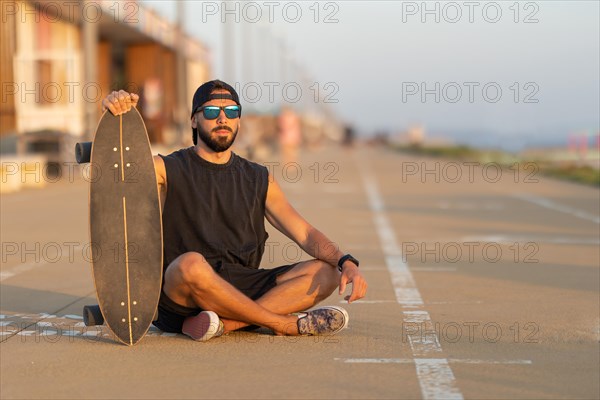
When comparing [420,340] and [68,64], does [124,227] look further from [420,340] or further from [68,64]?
[68,64]

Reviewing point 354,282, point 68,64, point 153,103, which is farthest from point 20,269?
point 153,103

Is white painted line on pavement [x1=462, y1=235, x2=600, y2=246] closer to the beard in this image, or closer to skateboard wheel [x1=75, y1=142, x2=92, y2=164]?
the beard

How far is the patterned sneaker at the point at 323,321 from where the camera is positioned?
745cm

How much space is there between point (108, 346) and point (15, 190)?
70.4ft

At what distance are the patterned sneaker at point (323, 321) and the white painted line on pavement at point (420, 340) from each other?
0.44 m

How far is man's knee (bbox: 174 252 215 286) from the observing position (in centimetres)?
718

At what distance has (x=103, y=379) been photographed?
20.5 feet

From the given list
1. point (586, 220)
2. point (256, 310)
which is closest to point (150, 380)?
point (256, 310)

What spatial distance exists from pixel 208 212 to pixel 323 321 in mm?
970

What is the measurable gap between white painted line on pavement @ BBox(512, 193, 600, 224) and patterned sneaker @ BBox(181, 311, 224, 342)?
11.6 m

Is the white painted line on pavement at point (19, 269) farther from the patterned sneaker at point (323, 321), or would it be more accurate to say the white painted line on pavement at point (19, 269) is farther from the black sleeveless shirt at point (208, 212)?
the patterned sneaker at point (323, 321)

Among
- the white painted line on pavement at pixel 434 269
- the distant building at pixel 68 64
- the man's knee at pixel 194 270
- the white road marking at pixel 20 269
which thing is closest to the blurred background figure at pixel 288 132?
the distant building at pixel 68 64

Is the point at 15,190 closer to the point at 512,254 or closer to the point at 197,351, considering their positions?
the point at 512,254

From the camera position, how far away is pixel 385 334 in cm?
771
